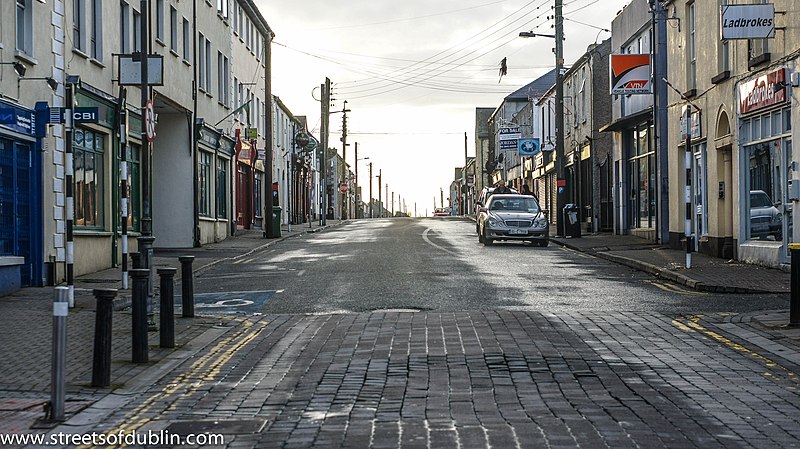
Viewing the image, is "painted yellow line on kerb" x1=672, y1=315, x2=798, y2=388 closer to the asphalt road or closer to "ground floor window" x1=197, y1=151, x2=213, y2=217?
the asphalt road

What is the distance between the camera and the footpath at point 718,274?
11477mm

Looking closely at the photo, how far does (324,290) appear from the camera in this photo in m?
16.0

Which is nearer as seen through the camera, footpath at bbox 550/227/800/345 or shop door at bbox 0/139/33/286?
footpath at bbox 550/227/800/345

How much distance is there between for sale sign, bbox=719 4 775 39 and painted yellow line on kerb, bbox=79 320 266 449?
10894mm

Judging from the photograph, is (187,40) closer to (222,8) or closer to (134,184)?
(222,8)

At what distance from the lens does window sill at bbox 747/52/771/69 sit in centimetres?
1870

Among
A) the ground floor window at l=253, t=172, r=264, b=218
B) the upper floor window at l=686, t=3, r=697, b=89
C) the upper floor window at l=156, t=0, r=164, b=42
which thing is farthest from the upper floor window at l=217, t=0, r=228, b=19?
the upper floor window at l=686, t=3, r=697, b=89

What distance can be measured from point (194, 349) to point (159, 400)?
8.40ft

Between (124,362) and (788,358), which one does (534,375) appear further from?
(124,362)

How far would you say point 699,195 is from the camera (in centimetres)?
2434

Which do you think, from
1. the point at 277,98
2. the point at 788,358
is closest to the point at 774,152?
the point at 788,358

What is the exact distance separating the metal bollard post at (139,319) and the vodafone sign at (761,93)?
12.9 metres

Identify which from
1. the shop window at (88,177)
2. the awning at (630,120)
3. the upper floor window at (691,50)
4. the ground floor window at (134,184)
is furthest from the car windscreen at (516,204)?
the shop window at (88,177)

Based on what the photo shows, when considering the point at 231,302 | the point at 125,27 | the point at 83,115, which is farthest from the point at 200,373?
the point at 125,27
